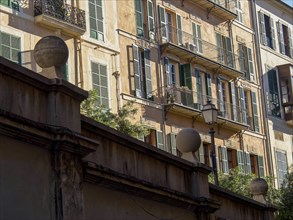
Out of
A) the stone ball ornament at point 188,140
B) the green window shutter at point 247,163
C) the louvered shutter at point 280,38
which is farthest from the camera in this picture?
the louvered shutter at point 280,38

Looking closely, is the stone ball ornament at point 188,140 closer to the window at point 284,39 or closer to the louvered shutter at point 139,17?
the louvered shutter at point 139,17

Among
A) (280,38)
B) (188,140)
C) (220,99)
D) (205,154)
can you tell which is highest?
(280,38)

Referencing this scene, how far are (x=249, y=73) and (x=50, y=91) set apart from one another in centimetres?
3018

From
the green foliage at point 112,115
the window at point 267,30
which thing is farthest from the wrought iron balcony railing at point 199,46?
the green foliage at point 112,115

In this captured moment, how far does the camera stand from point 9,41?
2506cm

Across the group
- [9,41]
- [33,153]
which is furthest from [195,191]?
[9,41]

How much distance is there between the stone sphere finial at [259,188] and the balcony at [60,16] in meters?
9.77

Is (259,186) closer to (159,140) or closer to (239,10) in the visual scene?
(159,140)

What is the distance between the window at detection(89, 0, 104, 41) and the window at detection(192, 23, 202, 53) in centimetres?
663

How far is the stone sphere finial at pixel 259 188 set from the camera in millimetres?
19938

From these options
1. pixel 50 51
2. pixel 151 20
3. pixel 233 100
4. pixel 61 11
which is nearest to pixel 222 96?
pixel 233 100

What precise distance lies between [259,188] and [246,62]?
20615 millimetres

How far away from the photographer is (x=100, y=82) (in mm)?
28859

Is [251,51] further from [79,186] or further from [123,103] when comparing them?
[79,186]
